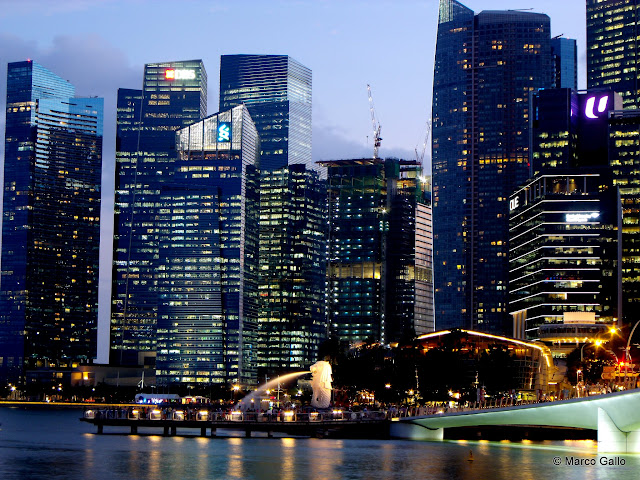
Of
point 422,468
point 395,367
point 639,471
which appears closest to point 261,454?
point 422,468

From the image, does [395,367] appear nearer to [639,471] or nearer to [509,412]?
[509,412]

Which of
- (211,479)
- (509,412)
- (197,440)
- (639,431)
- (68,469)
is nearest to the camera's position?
(211,479)

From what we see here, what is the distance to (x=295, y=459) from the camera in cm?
11362

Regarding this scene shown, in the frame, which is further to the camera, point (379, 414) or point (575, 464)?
point (379, 414)

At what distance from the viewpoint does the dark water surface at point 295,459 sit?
322ft

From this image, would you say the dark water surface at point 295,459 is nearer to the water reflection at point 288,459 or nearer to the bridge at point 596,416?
the water reflection at point 288,459

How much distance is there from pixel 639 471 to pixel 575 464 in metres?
12.8

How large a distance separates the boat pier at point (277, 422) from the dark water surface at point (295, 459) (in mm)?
2310

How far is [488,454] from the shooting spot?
4887 inches

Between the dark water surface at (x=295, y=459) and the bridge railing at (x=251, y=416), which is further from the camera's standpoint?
the bridge railing at (x=251, y=416)

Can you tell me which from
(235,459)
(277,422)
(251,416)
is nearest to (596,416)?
(235,459)

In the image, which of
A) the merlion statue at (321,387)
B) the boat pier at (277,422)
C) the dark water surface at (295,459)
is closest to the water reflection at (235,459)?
Answer: the dark water surface at (295,459)

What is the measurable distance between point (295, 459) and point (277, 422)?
36.5 metres

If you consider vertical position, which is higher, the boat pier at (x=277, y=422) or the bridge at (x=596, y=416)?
the bridge at (x=596, y=416)
